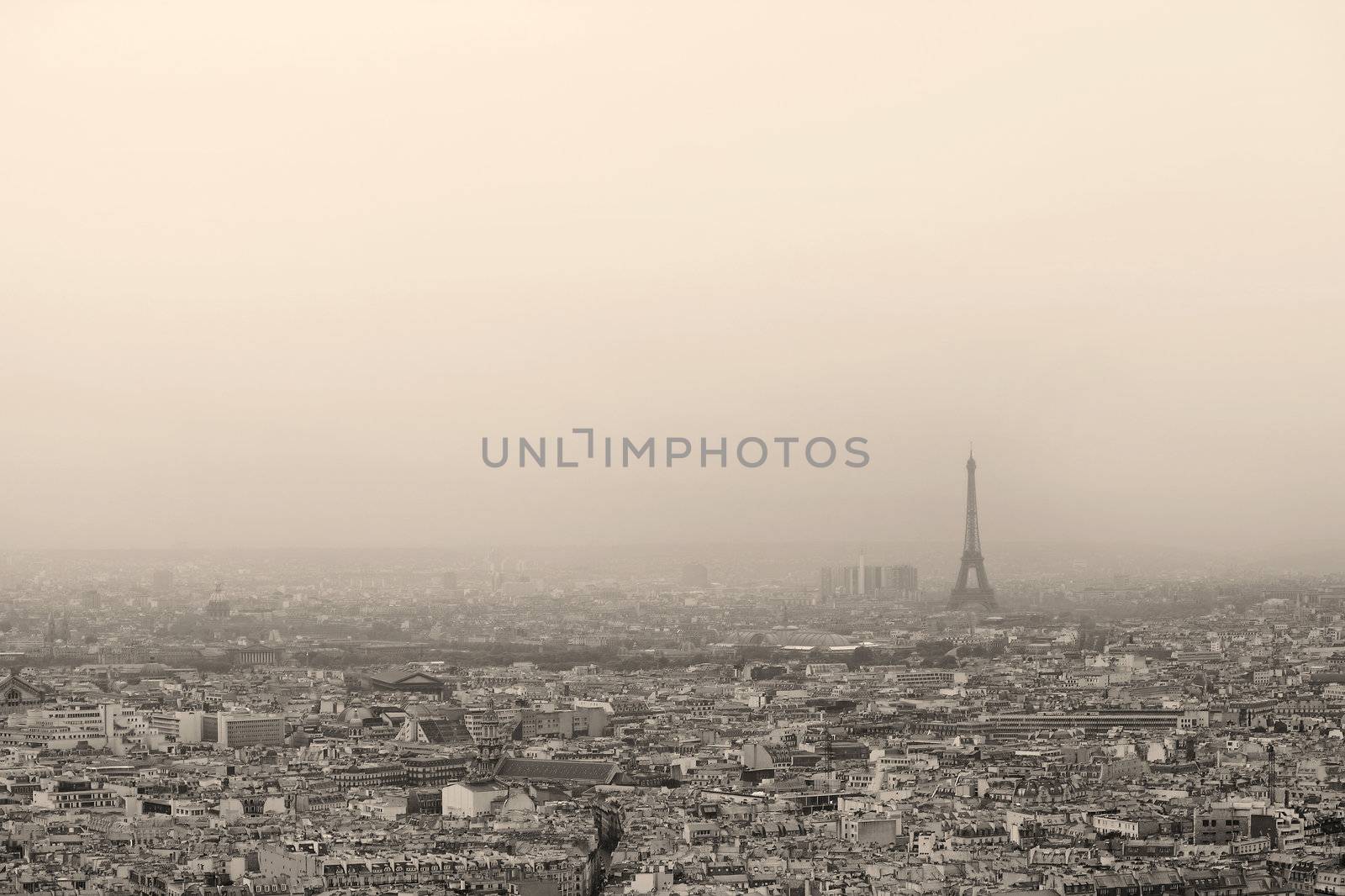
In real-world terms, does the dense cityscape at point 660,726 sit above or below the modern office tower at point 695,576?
below

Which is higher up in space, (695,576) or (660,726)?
(695,576)

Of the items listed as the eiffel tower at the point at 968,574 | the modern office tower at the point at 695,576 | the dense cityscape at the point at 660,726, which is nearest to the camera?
the dense cityscape at the point at 660,726

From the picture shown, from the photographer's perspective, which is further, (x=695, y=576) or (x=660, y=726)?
(x=695, y=576)

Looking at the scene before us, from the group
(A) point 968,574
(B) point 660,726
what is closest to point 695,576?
(A) point 968,574

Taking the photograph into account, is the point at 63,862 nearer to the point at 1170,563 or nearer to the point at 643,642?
the point at 643,642

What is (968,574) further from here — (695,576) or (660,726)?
(660,726)

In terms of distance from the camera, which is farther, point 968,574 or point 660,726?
point 968,574
